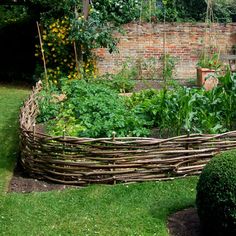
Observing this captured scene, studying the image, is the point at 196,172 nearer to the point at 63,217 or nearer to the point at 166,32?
the point at 63,217

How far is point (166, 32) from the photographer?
15.6m

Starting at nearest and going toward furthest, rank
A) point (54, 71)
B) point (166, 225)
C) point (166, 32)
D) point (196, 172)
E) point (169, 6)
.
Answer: point (166, 225) < point (196, 172) < point (54, 71) < point (166, 32) < point (169, 6)

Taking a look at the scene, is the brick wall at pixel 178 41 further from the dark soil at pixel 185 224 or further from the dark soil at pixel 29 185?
the dark soil at pixel 185 224

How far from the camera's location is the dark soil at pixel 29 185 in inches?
241

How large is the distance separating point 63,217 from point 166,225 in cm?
102

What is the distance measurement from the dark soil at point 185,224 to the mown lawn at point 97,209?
8 centimetres

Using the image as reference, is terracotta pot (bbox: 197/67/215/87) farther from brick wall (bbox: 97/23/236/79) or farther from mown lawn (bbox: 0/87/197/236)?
mown lawn (bbox: 0/87/197/236)

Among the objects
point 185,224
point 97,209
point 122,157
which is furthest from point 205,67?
point 185,224

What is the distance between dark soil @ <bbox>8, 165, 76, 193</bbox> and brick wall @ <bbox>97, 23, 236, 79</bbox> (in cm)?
895

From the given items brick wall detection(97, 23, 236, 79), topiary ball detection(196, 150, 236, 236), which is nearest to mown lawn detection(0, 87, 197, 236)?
topiary ball detection(196, 150, 236, 236)

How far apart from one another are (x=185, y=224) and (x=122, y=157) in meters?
1.31

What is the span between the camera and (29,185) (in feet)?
20.5

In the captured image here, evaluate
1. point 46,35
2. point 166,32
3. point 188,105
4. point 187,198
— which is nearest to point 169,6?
point 166,32

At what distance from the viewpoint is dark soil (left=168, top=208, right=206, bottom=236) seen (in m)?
4.76
